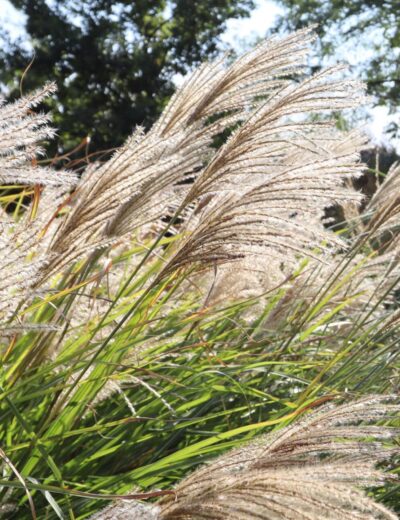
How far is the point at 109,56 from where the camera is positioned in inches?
957

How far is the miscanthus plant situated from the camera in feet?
4.02

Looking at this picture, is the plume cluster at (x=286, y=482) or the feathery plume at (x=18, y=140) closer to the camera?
the plume cluster at (x=286, y=482)

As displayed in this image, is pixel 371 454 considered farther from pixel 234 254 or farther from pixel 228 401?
pixel 228 401

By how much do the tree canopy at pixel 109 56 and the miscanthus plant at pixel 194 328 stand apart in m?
21.1

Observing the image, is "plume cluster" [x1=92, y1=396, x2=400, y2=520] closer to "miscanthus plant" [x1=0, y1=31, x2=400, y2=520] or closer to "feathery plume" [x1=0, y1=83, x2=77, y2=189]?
"miscanthus plant" [x1=0, y1=31, x2=400, y2=520]

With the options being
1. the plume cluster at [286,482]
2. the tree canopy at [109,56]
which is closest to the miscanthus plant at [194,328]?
the plume cluster at [286,482]

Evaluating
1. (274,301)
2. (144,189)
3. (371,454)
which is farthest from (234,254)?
(274,301)

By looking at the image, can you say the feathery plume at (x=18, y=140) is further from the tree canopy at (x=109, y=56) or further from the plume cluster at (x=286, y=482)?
the tree canopy at (x=109, y=56)

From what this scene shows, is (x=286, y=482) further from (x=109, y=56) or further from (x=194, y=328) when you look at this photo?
(x=109, y=56)

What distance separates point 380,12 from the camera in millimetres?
24219

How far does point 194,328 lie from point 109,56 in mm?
22941

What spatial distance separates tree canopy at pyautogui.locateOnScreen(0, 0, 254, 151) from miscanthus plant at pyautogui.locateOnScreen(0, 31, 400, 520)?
21.1 m

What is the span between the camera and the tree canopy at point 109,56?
23406mm

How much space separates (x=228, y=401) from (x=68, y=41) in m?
23.1
